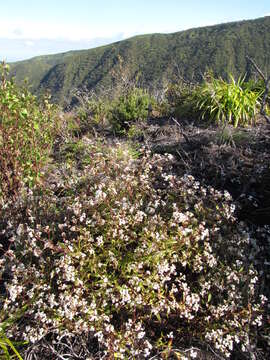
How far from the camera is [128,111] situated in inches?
284

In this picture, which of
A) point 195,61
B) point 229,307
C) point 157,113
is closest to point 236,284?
point 229,307

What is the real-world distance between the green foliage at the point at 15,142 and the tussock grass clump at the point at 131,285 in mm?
829

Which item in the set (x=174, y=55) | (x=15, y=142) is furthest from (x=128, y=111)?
(x=174, y=55)

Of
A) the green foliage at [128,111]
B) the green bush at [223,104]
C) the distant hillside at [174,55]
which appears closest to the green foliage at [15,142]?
the green foliage at [128,111]

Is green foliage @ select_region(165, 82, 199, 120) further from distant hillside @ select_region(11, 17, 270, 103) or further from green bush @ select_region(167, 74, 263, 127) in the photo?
distant hillside @ select_region(11, 17, 270, 103)

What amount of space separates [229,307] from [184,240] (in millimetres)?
651

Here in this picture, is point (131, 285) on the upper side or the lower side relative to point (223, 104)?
lower

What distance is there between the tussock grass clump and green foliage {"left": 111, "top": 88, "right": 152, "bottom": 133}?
12.8ft

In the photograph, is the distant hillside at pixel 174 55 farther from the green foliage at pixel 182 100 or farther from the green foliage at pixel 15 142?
the green foliage at pixel 15 142

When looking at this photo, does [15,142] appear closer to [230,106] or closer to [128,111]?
[128,111]

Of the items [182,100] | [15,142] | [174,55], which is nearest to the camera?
[15,142]

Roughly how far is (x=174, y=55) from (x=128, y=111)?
3718 inches

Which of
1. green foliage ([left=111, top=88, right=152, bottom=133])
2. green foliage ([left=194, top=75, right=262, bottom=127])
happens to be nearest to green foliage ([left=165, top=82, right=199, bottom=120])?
green foliage ([left=194, top=75, right=262, bottom=127])

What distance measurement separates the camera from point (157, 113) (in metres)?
7.79
